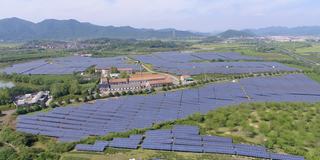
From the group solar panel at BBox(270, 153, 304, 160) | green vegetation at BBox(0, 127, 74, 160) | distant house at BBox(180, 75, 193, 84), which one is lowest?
solar panel at BBox(270, 153, 304, 160)

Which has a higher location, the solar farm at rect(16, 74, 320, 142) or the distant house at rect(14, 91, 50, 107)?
the distant house at rect(14, 91, 50, 107)

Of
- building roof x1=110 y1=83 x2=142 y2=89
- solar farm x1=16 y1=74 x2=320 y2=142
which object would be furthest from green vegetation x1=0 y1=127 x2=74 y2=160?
→ building roof x1=110 y1=83 x2=142 y2=89

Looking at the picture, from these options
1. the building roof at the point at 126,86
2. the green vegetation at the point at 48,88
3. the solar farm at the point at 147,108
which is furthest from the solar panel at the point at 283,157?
the building roof at the point at 126,86

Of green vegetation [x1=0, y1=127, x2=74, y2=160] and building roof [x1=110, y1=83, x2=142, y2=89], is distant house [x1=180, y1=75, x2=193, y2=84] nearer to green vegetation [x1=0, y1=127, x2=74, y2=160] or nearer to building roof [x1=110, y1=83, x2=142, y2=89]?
building roof [x1=110, y1=83, x2=142, y2=89]

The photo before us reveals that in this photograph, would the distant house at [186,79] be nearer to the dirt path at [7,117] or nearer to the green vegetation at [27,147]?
the dirt path at [7,117]

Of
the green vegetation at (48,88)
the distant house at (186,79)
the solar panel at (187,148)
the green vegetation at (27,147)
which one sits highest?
the green vegetation at (48,88)

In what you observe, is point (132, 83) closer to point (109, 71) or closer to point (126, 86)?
point (126, 86)

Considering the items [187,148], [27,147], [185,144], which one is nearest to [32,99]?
[27,147]
